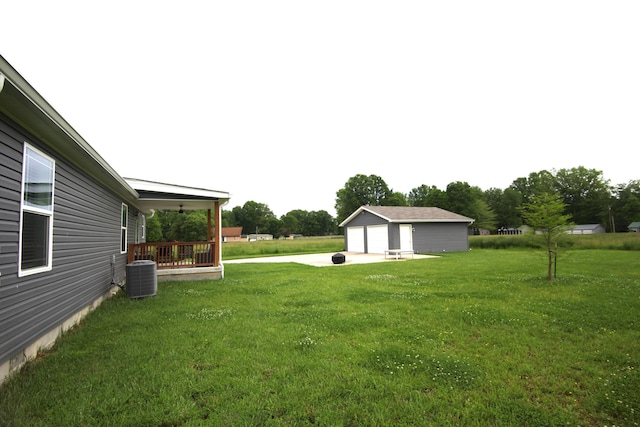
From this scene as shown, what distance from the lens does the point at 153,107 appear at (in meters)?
14.5

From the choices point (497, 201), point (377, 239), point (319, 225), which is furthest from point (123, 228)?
point (319, 225)

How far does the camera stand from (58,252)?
452cm

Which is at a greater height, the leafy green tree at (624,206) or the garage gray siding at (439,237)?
the leafy green tree at (624,206)

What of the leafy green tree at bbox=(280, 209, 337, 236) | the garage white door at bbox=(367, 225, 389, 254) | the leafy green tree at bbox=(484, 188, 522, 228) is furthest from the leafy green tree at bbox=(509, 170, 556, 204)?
the garage white door at bbox=(367, 225, 389, 254)

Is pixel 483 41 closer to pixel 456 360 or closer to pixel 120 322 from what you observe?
pixel 456 360

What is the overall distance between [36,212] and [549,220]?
1121 centimetres

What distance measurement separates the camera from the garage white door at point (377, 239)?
21.2 m

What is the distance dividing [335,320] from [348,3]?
34.2 feet

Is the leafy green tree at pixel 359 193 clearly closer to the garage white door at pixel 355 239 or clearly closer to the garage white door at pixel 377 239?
the garage white door at pixel 355 239

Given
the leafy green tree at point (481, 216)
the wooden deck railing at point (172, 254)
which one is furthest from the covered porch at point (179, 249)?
the leafy green tree at point (481, 216)

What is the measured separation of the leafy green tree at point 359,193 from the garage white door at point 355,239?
2860cm

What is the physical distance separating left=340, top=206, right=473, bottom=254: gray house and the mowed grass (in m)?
Answer: 14.5

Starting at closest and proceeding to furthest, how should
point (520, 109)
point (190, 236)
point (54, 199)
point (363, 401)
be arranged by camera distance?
1. point (363, 401)
2. point (54, 199)
3. point (520, 109)
4. point (190, 236)

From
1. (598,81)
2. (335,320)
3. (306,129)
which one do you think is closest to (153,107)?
(306,129)
